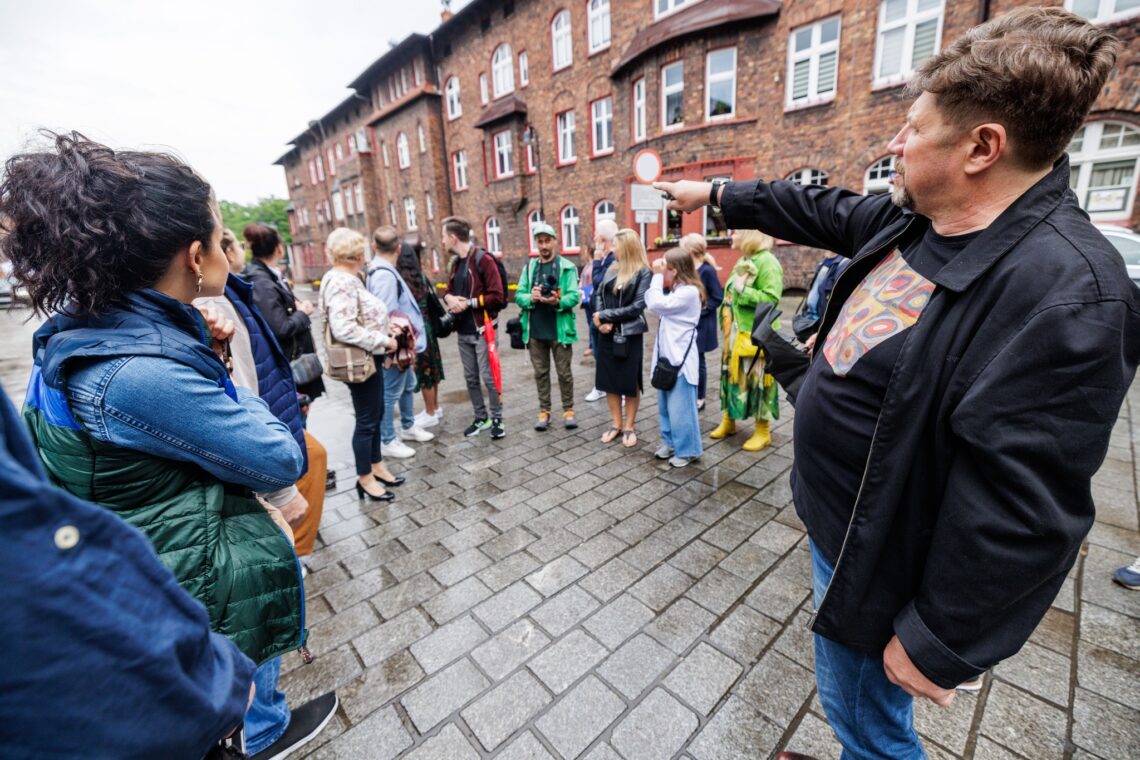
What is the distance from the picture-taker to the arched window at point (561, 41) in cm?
1736

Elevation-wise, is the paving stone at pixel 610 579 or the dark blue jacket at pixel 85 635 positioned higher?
the dark blue jacket at pixel 85 635

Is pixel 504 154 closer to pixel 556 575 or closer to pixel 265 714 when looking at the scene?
pixel 556 575

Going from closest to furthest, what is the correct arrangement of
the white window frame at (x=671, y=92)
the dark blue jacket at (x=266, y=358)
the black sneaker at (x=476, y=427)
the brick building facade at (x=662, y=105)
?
the dark blue jacket at (x=266, y=358) < the black sneaker at (x=476, y=427) < the brick building facade at (x=662, y=105) < the white window frame at (x=671, y=92)

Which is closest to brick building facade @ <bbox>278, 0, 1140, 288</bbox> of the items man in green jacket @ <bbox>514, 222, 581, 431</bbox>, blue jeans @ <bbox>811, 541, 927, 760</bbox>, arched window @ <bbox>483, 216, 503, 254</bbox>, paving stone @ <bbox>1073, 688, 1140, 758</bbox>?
arched window @ <bbox>483, 216, 503, 254</bbox>

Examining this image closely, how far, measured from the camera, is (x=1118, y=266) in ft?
3.16

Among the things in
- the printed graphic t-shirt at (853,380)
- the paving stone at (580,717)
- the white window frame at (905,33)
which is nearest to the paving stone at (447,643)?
the paving stone at (580,717)

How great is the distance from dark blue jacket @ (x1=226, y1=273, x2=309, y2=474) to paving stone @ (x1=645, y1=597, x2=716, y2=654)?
189 centimetres

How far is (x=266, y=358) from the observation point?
2447 mm

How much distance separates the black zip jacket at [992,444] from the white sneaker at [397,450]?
409 centimetres

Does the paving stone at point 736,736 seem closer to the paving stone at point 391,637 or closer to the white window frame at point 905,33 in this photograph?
the paving stone at point 391,637

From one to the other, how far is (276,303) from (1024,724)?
4.73 metres

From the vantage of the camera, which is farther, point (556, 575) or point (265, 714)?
point (556, 575)

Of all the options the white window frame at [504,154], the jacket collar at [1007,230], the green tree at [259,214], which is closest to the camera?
the jacket collar at [1007,230]

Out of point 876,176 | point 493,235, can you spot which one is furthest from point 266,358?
point 493,235
